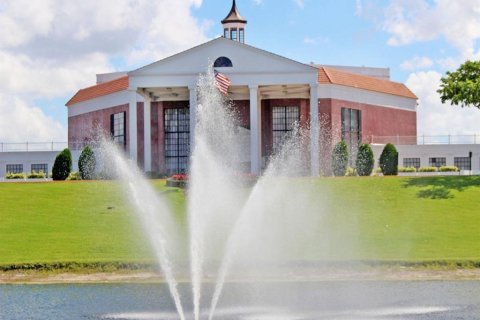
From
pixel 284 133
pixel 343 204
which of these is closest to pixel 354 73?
pixel 284 133

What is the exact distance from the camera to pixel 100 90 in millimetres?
71250

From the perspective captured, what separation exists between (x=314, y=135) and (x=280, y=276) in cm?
3136

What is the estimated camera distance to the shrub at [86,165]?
5491cm

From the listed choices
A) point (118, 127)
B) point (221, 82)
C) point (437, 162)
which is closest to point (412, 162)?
point (437, 162)

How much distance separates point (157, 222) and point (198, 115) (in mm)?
16578

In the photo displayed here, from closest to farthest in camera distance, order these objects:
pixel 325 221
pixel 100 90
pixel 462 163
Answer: pixel 325 221 < pixel 462 163 < pixel 100 90

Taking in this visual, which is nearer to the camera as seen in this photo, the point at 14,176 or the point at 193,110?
the point at 193,110

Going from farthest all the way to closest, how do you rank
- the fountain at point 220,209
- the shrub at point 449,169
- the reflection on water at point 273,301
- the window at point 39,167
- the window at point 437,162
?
the window at point 39,167, the window at point 437,162, the shrub at point 449,169, the fountain at point 220,209, the reflection on water at point 273,301

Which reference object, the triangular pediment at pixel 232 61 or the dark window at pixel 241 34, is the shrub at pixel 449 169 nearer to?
the triangular pediment at pixel 232 61

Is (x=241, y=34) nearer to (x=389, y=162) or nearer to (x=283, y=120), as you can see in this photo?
(x=283, y=120)

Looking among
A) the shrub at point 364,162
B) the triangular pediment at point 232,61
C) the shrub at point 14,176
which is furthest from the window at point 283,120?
the shrub at point 14,176

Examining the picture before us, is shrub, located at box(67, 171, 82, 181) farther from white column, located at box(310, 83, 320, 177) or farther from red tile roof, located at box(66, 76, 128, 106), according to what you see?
white column, located at box(310, 83, 320, 177)

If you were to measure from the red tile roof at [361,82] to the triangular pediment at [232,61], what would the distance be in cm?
777

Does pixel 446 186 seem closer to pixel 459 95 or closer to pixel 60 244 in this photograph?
pixel 459 95
